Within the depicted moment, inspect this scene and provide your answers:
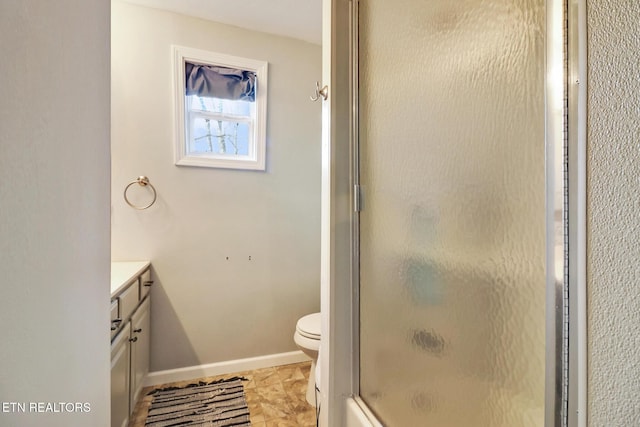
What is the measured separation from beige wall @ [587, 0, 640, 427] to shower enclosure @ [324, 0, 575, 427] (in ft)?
0.13

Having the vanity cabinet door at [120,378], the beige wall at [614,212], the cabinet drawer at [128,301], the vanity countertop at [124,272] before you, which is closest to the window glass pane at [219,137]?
the vanity countertop at [124,272]

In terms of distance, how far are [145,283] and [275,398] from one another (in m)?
1.10

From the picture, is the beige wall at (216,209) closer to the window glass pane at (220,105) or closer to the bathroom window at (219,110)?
the bathroom window at (219,110)

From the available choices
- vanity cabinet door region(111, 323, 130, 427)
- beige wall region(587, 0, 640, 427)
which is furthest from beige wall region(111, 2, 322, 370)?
beige wall region(587, 0, 640, 427)

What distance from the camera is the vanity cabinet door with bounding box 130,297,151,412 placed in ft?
4.91

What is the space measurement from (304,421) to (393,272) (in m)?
1.27

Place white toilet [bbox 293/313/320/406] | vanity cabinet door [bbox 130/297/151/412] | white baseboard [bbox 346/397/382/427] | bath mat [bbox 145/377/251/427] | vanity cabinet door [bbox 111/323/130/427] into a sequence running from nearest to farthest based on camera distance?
white baseboard [bbox 346/397/382/427] < vanity cabinet door [bbox 111/323/130/427] < vanity cabinet door [bbox 130/297/151/412] < bath mat [bbox 145/377/251/427] < white toilet [bbox 293/313/320/406]

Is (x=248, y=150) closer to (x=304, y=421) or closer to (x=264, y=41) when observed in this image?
(x=264, y=41)

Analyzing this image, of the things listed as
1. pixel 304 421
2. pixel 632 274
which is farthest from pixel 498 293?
pixel 304 421

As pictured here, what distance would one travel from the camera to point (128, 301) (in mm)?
1381

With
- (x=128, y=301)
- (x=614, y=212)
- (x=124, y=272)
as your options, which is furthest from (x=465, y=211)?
(x=124, y=272)

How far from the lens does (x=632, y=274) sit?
0.36 meters

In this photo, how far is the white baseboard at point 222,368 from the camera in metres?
1.94

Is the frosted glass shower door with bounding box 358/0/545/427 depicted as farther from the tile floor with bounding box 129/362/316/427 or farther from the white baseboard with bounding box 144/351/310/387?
the white baseboard with bounding box 144/351/310/387
